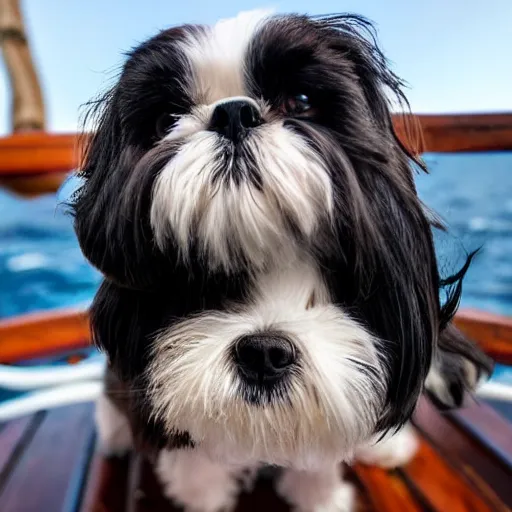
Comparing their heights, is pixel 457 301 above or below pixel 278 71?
below

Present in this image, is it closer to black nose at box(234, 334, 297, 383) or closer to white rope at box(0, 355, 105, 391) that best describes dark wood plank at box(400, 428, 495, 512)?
black nose at box(234, 334, 297, 383)

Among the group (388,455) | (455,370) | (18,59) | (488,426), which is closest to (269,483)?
(388,455)

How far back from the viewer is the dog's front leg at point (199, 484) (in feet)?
2.50

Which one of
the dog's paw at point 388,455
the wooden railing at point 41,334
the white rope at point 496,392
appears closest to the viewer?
the dog's paw at point 388,455

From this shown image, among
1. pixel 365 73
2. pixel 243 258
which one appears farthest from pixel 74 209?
pixel 365 73

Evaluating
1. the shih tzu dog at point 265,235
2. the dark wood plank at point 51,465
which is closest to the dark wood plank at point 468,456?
the shih tzu dog at point 265,235

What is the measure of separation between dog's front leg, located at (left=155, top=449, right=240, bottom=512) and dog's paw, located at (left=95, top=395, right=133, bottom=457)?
14cm

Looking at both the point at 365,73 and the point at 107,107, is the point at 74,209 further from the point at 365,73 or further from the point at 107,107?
the point at 365,73

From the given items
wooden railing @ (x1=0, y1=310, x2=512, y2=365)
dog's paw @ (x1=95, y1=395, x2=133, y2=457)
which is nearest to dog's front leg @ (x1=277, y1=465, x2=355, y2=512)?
dog's paw @ (x1=95, y1=395, x2=133, y2=457)

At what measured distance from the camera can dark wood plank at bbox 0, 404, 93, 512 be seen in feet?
2.66

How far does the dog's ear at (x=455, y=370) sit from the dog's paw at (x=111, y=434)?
0.52m

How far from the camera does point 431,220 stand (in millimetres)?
558

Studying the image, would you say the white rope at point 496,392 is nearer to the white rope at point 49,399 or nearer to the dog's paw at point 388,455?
the dog's paw at point 388,455

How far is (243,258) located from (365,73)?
232 mm
